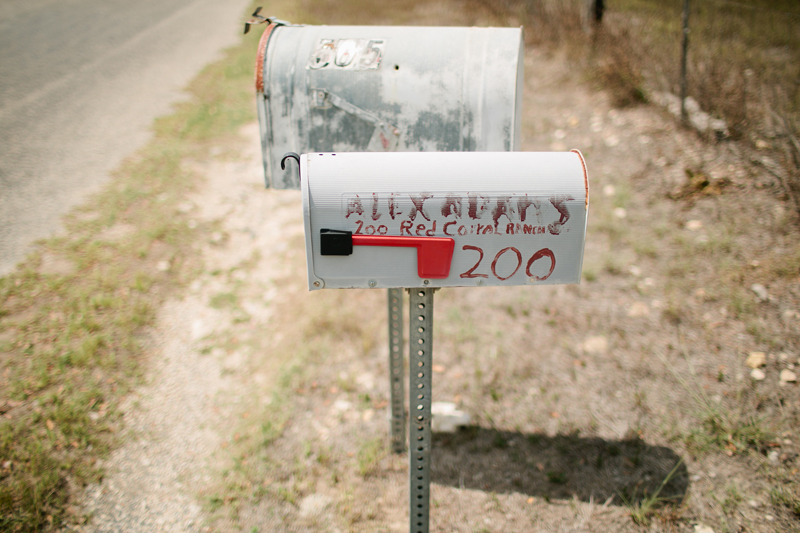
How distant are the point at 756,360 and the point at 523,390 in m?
1.08

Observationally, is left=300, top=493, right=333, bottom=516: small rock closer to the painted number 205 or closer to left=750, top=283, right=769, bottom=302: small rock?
the painted number 205

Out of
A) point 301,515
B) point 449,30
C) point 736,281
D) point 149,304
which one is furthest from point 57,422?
point 736,281

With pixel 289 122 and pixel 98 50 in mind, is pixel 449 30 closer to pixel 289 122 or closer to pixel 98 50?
pixel 289 122

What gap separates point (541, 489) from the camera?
2035 millimetres

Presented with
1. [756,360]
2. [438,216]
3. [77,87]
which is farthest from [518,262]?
[77,87]

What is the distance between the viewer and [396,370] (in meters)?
2.07

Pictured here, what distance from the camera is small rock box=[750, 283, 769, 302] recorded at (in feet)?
8.72

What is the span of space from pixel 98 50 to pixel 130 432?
20.1ft

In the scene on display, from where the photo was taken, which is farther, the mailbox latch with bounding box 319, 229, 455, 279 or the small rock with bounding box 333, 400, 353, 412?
the small rock with bounding box 333, 400, 353, 412

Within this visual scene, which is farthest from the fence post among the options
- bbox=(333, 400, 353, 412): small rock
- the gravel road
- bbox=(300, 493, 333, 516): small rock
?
the gravel road

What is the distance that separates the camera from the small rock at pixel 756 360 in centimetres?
236

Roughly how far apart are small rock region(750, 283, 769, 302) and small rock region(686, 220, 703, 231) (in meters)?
0.59

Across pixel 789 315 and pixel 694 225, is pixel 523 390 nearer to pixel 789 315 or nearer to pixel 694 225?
pixel 789 315

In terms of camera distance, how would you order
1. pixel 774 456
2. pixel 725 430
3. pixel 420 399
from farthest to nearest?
pixel 725 430, pixel 774 456, pixel 420 399
